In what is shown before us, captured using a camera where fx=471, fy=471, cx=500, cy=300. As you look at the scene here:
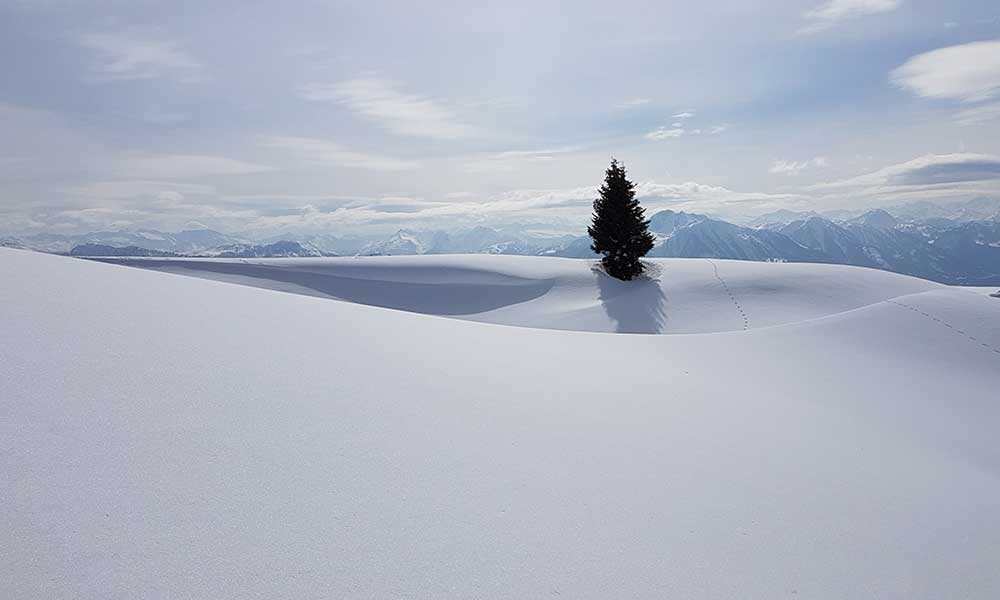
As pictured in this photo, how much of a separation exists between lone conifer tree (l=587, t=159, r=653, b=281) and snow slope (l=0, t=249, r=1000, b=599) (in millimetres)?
21760

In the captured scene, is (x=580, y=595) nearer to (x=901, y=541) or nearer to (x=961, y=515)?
(x=901, y=541)

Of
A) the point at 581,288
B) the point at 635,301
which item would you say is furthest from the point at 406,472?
A: the point at 581,288

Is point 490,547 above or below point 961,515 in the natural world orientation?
above

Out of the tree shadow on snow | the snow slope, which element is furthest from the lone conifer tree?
the snow slope

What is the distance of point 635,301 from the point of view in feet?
79.6

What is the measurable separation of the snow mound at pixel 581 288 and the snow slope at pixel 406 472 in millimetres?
15234

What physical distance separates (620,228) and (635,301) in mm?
5806

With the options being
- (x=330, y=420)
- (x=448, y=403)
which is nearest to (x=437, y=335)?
(x=448, y=403)

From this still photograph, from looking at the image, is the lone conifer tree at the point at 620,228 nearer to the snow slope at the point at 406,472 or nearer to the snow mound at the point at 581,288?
the snow mound at the point at 581,288

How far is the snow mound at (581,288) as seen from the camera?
21766 millimetres

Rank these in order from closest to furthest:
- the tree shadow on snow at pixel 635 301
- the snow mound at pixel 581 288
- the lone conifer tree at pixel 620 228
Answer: the tree shadow on snow at pixel 635 301 → the snow mound at pixel 581 288 → the lone conifer tree at pixel 620 228

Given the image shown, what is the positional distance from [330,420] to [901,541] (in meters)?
4.43

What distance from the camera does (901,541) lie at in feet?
11.6

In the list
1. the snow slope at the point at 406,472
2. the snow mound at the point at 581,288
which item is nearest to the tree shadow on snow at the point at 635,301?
the snow mound at the point at 581,288
